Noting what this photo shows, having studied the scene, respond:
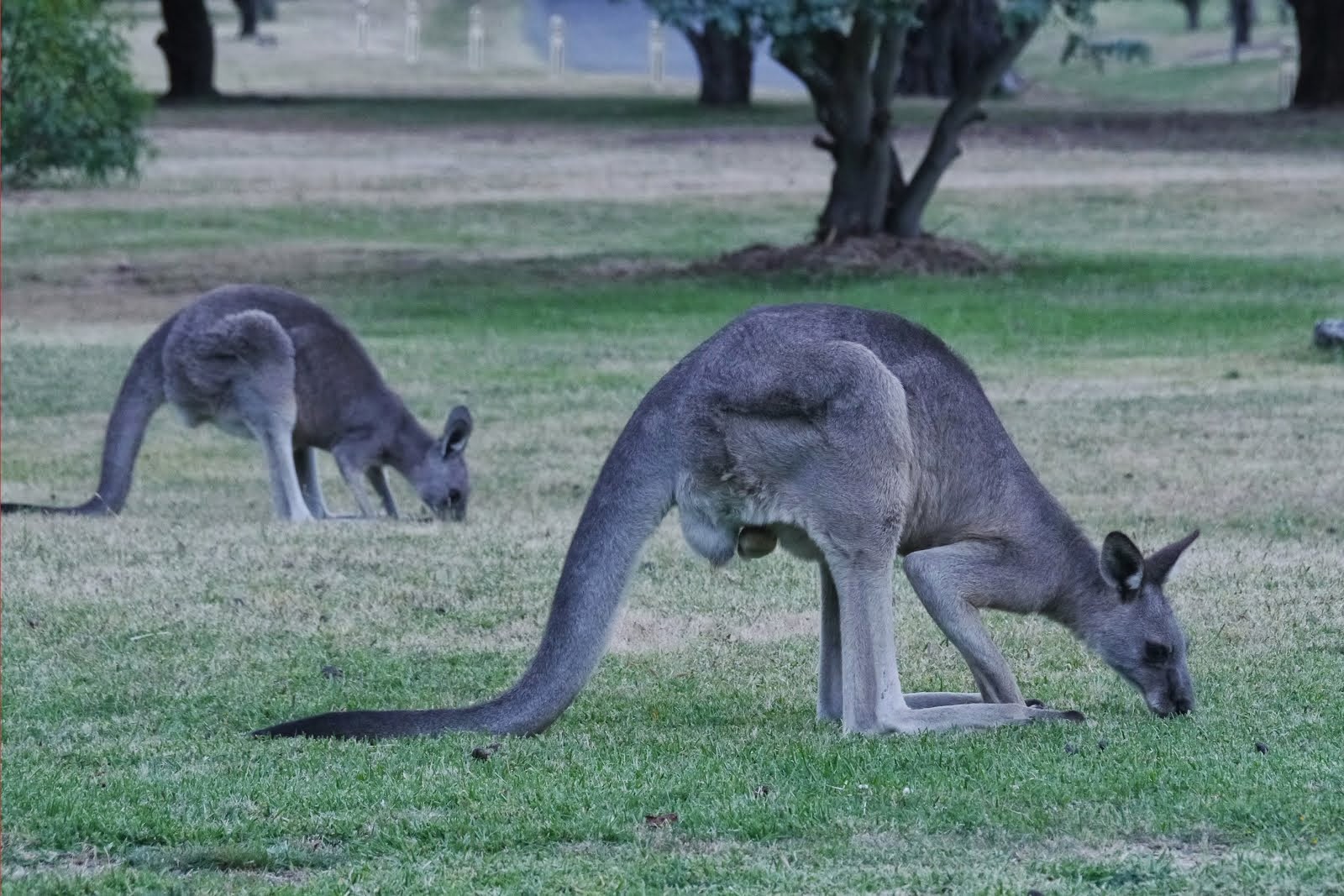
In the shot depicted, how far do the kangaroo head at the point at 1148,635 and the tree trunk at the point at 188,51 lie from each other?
36981mm

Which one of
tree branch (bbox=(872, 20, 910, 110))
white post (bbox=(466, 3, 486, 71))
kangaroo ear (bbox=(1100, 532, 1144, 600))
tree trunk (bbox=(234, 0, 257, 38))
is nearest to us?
kangaroo ear (bbox=(1100, 532, 1144, 600))

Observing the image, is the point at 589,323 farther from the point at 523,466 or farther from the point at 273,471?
the point at 273,471

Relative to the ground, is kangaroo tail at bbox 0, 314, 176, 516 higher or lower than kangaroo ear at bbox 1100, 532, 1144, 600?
lower

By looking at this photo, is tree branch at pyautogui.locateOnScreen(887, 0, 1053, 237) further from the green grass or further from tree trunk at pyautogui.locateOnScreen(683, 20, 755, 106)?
tree trunk at pyautogui.locateOnScreen(683, 20, 755, 106)

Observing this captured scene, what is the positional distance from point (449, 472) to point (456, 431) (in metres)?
0.24

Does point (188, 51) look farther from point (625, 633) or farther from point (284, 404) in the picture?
point (625, 633)

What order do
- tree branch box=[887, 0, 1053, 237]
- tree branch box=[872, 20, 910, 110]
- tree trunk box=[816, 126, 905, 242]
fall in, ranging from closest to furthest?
tree branch box=[887, 0, 1053, 237], tree branch box=[872, 20, 910, 110], tree trunk box=[816, 126, 905, 242]

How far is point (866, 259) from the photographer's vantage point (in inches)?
784

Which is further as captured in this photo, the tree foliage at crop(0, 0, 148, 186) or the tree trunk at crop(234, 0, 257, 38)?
the tree trunk at crop(234, 0, 257, 38)

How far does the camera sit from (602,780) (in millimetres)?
5555

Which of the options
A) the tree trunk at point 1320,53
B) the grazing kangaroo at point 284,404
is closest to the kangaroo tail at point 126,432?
the grazing kangaroo at point 284,404

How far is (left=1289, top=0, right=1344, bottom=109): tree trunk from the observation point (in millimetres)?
32875

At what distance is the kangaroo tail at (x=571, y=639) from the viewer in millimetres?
5836

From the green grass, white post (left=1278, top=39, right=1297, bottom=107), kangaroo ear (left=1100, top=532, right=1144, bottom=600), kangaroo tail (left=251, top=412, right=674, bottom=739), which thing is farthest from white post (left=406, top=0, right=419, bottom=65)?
kangaroo tail (left=251, top=412, right=674, bottom=739)
